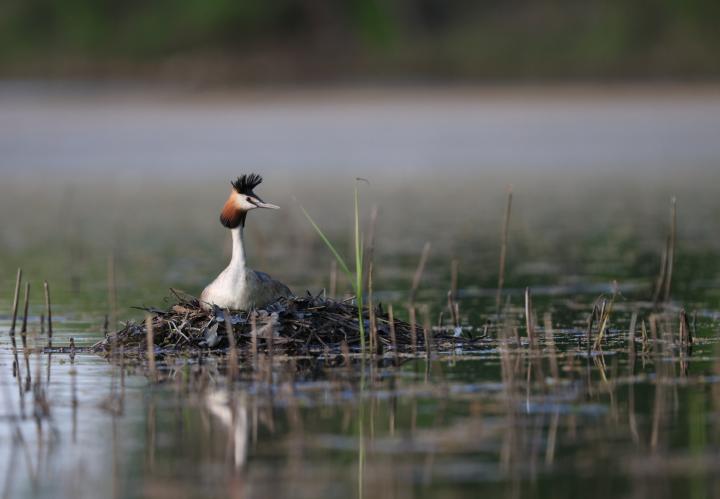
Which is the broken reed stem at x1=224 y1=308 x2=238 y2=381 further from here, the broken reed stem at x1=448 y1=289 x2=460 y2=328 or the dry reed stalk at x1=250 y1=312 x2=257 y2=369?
the broken reed stem at x1=448 y1=289 x2=460 y2=328

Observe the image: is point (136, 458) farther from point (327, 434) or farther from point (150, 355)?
point (150, 355)

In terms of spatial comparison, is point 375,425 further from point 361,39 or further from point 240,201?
point 361,39

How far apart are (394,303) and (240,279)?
141 inches

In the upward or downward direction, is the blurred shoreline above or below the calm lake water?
above

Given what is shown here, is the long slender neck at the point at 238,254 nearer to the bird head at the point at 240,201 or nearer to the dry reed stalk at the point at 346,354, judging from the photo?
the bird head at the point at 240,201

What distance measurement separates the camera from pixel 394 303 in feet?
47.6

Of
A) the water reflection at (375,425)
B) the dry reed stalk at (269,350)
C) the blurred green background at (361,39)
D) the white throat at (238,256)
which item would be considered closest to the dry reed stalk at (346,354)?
the water reflection at (375,425)

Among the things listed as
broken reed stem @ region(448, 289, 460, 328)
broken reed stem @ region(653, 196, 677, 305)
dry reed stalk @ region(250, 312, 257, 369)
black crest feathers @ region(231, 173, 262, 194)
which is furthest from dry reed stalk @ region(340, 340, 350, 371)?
broken reed stem @ region(653, 196, 677, 305)

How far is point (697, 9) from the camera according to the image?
5616 centimetres

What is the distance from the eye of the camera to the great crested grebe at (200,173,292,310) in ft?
36.4

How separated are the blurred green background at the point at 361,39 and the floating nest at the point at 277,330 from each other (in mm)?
39596

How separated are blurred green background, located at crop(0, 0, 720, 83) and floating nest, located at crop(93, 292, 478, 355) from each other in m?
39.6

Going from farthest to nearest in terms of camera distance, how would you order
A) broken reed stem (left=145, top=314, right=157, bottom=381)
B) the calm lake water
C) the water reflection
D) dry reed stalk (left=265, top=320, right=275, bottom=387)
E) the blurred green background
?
the blurred green background → broken reed stem (left=145, top=314, right=157, bottom=381) → dry reed stalk (left=265, top=320, right=275, bottom=387) → the calm lake water → the water reflection

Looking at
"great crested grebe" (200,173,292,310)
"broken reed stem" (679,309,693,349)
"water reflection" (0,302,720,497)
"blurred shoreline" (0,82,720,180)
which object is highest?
"blurred shoreline" (0,82,720,180)
